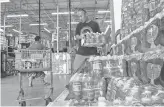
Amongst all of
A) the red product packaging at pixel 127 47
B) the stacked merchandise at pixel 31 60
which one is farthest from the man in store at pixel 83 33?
the red product packaging at pixel 127 47

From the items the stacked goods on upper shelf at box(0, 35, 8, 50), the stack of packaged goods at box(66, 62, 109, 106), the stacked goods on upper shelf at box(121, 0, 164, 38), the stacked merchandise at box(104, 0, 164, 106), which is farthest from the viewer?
the stacked goods on upper shelf at box(0, 35, 8, 50)

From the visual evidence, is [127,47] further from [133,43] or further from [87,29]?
[87,29]

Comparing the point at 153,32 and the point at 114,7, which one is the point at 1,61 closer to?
the point at 114,7

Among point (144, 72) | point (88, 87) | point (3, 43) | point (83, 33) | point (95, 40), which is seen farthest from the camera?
point (3, 43)

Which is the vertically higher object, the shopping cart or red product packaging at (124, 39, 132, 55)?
red product packaging at (124, 39, 132, 55)

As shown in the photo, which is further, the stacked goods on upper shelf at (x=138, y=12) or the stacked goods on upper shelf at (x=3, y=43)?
the stacked goods on upper shelf at (x=3, y=43)

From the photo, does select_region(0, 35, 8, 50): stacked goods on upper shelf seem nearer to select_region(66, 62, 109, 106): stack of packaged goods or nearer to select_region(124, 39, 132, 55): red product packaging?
select_region(66, 62, 109, 106): stack of packaged goods

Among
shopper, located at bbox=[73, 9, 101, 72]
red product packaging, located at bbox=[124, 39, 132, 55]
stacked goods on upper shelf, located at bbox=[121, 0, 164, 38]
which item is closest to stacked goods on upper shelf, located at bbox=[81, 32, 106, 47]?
stacked goods on upper shelf, located at bbox=[121, 0, 164, 38]

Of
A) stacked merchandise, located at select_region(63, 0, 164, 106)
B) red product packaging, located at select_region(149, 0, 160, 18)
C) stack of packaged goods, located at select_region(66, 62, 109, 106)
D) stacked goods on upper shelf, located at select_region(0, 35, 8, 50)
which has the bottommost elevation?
stack of packaged goods, located at select_region(66, 62, 109, 106)

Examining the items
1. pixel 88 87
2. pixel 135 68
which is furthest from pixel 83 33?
pixel 135 68

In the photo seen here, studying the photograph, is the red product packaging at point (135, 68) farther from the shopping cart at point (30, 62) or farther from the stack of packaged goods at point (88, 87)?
the shopping cart at point (30, 62)

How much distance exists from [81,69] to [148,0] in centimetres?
124

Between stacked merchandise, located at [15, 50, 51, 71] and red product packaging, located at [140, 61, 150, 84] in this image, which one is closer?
red product packaging, located at [140, 61, 150, 84]

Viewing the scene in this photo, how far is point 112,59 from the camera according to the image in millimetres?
2004
